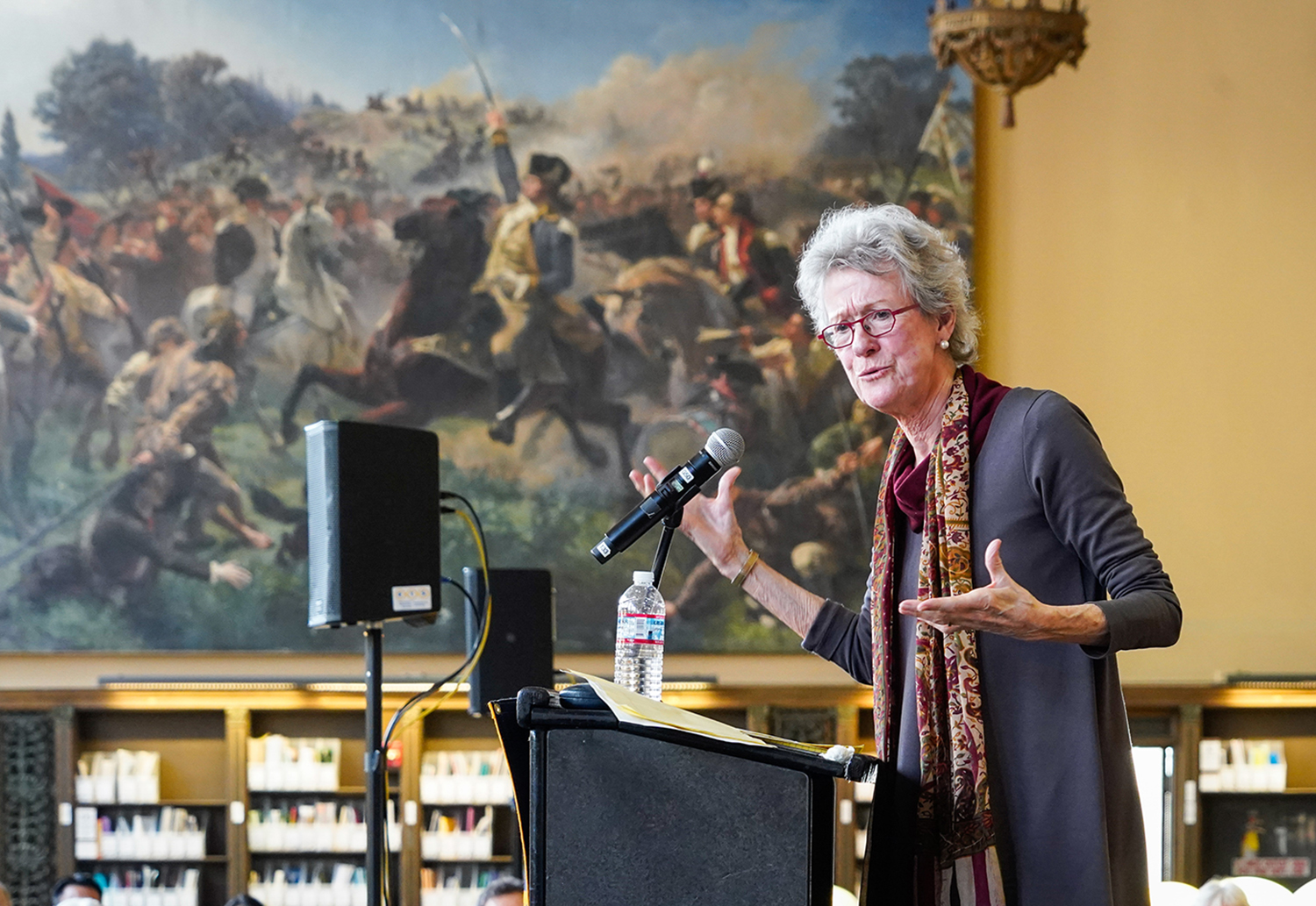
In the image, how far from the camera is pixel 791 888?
1501 mm

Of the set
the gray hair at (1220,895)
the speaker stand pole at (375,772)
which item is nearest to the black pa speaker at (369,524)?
the speaker stand pole at (375,772)

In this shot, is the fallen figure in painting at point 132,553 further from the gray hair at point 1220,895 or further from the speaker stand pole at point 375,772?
the gray hair at point 1220,895

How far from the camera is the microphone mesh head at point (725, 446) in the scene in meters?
1.97

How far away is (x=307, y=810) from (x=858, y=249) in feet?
19.7

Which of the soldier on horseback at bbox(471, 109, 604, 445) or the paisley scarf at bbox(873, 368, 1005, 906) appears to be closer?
the paisley scarf at bbox(873, 368, 1005, 906)

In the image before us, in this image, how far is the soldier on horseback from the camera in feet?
24.5

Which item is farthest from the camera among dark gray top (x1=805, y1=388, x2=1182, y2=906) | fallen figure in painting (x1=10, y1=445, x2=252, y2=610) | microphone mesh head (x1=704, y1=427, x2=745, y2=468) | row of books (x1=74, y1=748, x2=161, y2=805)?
fallen figure in painting (x1=10, y1=445, x2=252, y2=610)

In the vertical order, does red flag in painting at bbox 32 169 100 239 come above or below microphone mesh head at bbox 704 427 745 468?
above

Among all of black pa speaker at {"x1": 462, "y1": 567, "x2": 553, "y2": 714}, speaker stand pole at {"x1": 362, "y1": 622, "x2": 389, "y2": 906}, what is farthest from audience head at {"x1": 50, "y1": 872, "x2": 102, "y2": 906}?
speaker stand pole at {"x1": 362, "y1": 622, "x2": 389, "y2": 906}

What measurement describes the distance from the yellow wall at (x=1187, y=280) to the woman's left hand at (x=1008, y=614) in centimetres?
611

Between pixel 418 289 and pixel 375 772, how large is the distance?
4880 millimetres

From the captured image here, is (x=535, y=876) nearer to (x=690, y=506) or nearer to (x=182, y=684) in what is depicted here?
(x=690, y=506)

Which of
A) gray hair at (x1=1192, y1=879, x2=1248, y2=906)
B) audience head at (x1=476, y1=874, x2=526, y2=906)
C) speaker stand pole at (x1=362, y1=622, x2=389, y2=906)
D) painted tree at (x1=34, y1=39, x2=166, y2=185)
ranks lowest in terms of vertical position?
audience head at (x1=476, y1=874, x2=526, y2=906)

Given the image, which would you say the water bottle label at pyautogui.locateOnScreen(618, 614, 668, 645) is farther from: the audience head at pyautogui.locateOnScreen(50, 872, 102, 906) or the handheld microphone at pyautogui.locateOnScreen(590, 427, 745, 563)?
the audience head at pyautogui.locateOnScreen(50, 872, 102, 906)
